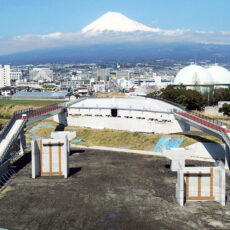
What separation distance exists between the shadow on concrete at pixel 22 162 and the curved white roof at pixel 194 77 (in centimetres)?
4969

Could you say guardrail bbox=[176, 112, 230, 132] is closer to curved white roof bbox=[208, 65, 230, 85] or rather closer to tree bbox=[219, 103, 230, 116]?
tree bbox=[219, 103, 230, 116]

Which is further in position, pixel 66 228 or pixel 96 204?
pixel 96 204

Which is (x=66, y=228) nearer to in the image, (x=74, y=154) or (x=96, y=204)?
(x=96, y=204)

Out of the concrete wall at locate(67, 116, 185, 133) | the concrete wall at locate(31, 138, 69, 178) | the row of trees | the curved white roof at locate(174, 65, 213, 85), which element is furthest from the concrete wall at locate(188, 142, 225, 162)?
the curved white roof at locate(174, 65, 213, 85)

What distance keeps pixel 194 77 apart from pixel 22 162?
2098 inches

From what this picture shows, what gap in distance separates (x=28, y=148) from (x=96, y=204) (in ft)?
74.5

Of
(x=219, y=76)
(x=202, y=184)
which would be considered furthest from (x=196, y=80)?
(x=202, y=184)

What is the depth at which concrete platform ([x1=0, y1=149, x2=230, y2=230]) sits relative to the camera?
86.5ft

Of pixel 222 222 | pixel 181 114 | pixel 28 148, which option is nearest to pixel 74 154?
pixel 28 148

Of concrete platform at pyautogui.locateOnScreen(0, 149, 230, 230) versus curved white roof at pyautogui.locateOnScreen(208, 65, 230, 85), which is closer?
concrete platform at pyautogui.locateOnScreen(0, 149, 230, 230)

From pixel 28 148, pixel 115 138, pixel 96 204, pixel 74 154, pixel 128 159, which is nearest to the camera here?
pixel 96 204

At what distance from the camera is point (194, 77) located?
283 ft

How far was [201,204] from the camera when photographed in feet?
98.0

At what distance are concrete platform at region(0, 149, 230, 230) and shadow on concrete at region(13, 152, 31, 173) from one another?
0.45m
